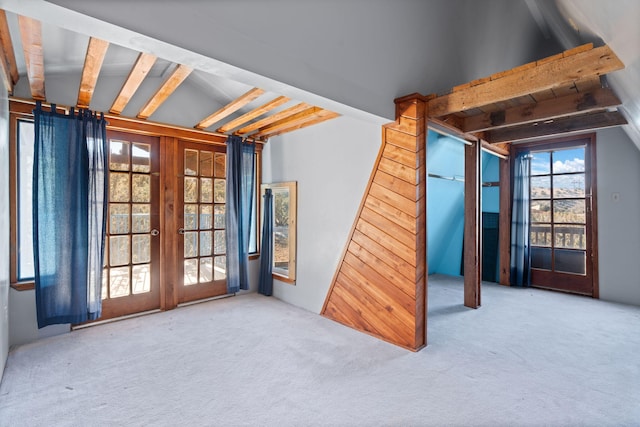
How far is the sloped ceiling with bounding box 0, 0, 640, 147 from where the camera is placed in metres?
1.48

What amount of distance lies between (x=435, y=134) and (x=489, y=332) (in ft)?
7.31

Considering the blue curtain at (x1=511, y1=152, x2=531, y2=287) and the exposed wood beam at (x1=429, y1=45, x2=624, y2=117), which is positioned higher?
the exposed wood beam at (x1=429, y1=45, x2=624, y2=117)

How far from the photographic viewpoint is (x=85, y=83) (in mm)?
2416

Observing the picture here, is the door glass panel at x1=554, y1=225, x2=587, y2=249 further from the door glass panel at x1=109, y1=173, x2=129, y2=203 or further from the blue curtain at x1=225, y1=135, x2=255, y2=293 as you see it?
the door glass panel at x1=109, y1=173, x2=129, y2=203

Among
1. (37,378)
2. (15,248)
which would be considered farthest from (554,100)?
(15,248)

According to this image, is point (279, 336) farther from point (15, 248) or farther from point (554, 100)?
point (554, 100)

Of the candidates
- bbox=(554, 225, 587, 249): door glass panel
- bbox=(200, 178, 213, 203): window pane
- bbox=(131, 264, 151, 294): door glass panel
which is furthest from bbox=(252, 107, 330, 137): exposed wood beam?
bbox=(554, 225, 587, 249): door glass panel

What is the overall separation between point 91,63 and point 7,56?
0.74 metres

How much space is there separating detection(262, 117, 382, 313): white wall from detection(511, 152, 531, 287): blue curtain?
10.1ft

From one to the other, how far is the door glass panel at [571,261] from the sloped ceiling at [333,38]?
1696 mm

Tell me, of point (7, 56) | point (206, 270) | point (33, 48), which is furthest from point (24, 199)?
point (206, 270)

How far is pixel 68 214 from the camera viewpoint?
9.55 ft

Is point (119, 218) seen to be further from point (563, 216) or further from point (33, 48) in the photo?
point (563, 216)

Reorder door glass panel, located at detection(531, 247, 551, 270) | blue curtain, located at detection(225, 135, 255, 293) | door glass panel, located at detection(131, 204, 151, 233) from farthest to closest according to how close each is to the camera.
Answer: door glass panel, located at detection(531, 247, 551, 270)
blue curtain, located at detection(225, 135, 255, 293)
door glass panel, located at detection(131, 204, 151, 233)
